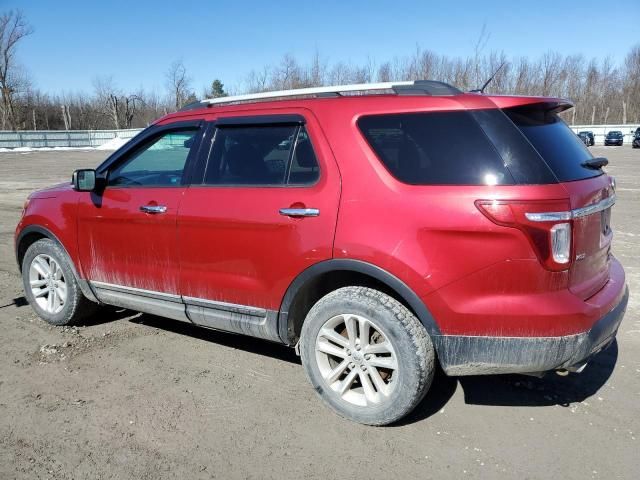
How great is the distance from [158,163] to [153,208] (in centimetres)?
47

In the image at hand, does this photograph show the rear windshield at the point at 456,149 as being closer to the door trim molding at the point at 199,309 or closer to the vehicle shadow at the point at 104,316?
the door trim molding at the point at 199,309

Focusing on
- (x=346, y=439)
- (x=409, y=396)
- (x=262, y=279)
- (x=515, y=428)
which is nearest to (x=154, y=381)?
(x=262, y=279)

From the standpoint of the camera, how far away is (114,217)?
413 centimetres

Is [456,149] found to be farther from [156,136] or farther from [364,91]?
[156,136]

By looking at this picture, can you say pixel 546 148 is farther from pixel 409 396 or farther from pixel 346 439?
pixel 346 439

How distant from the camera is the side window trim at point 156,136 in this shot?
3.84 metres

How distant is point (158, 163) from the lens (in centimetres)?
417

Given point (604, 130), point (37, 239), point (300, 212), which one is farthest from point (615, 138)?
point (300, 212)

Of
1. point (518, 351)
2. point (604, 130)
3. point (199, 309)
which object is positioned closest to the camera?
point (518, 351)

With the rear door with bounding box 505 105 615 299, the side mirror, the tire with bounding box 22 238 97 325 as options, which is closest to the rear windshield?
the rear door with bounding box 505 105 615 299

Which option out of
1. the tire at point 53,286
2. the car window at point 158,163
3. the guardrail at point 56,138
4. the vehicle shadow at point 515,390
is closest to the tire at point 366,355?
the vehicle shadow at point 515,390

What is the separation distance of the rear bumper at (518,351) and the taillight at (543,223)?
0.39 m

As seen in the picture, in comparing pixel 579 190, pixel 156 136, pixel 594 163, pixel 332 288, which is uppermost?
pixel 156 136

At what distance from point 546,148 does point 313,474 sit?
6.79 feet
